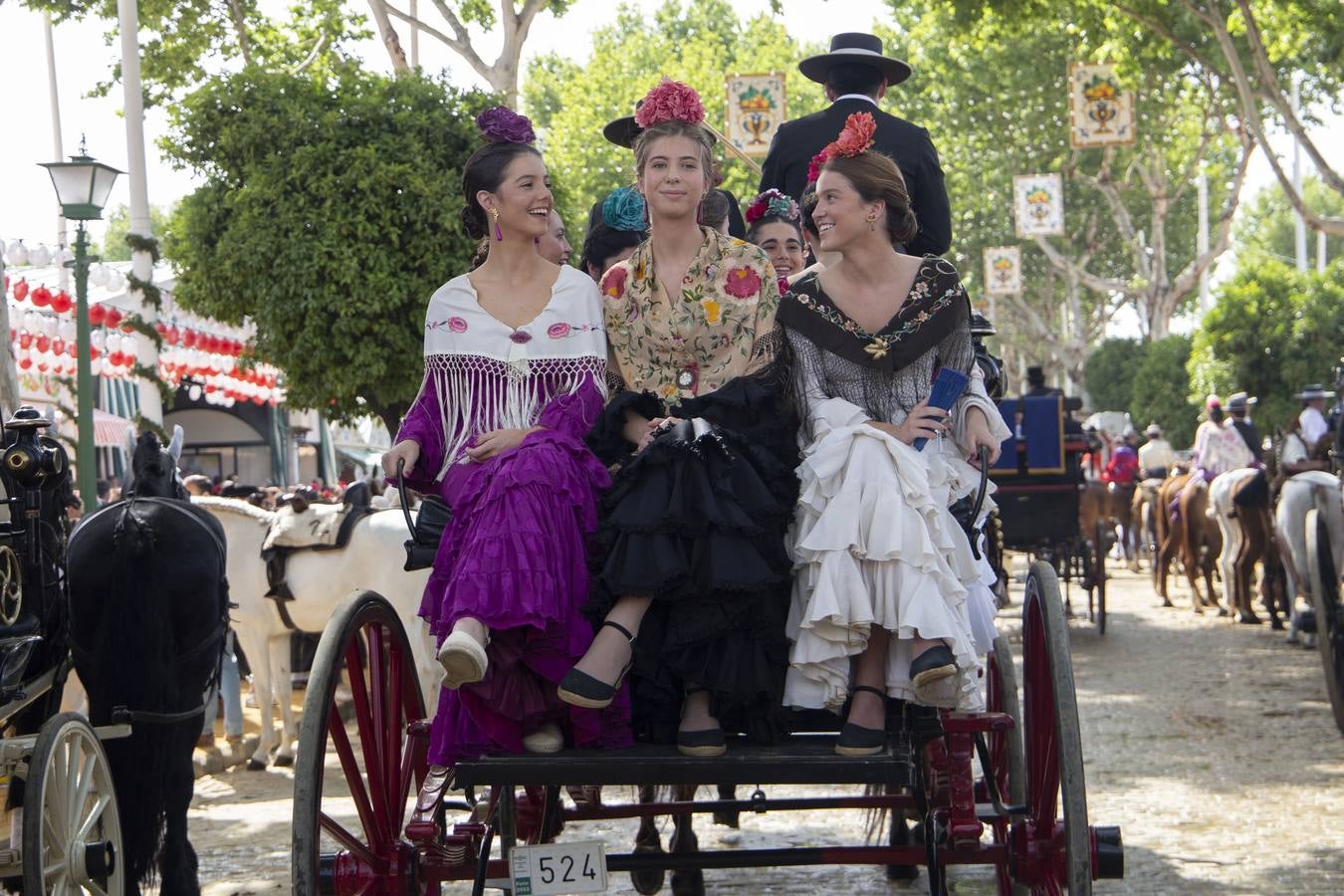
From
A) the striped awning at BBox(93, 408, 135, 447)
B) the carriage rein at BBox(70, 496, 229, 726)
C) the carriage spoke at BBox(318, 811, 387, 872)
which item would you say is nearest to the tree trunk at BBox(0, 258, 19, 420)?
the carriage rein at BBox(70, 496, 229, 726)

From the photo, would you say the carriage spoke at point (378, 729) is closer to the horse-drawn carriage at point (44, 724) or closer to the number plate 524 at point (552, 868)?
the number plate 524 at point (552, 868)

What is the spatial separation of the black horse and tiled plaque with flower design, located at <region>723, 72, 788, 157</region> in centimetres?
1632

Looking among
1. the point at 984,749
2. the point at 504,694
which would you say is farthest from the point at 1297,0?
the point at 504,694

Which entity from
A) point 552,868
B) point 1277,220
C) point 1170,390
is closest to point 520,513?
point 552,868

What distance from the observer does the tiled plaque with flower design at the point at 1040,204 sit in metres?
31.8

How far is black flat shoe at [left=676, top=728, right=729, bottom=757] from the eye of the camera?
428 centimetres

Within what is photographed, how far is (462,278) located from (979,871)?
3.93m

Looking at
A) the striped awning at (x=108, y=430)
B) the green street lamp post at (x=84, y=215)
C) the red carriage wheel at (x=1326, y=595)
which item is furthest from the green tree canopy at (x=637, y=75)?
the red carriage wheel at (x=1326, y=595)

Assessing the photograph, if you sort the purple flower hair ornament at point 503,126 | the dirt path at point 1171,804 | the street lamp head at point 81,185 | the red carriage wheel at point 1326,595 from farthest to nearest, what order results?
the street lamp head at point 81,185 < the red carriage wheel at point 1326,595 < the dirt path at point 1171,804 < the purple flower hair ornament at point 503,126

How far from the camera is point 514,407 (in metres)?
5.00

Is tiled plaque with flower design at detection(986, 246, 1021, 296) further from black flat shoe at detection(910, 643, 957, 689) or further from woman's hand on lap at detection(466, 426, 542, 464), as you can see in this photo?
black flat shoe at detection(910, 643, 957, 689)

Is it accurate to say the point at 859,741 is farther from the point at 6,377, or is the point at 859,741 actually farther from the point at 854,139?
the point at 6,377

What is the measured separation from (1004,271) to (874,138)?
3532cm

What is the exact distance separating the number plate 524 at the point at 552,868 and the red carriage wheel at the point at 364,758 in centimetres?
47
